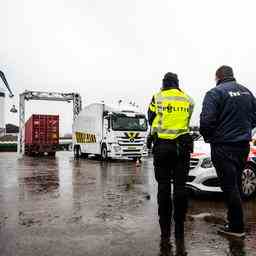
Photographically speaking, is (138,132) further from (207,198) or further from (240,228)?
(240,228)

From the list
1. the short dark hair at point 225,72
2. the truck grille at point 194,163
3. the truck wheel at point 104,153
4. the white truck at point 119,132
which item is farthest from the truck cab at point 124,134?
the short dark hair at point 225,72

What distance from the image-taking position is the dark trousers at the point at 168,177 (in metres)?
4.97

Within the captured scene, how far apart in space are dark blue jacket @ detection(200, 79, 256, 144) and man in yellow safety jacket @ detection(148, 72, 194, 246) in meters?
0.29

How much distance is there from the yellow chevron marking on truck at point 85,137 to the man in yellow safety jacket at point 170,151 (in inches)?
730

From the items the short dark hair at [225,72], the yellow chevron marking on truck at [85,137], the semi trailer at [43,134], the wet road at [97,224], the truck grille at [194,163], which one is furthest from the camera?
the semi trailer at [43,134]

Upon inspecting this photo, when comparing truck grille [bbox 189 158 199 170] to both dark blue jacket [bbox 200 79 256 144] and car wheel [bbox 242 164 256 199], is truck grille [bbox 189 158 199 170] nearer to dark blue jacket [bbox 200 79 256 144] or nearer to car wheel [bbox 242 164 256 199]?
car wheel [bbox 242 164 256 199]

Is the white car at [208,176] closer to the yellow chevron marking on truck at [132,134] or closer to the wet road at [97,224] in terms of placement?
the wet road at [97,224]

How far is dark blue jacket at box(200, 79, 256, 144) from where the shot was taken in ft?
16.3

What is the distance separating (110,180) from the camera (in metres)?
11.6

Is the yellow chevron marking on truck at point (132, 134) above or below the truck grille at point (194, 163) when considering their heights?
above

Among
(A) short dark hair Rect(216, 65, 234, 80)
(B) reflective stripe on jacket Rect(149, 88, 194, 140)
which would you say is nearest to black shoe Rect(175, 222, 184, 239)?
(B) reflective stripe on jacket Rect(149, 88, 194, 140)

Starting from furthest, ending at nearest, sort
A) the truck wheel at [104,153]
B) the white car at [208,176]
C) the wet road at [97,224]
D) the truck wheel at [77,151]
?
the truck wheel at [77,151] → the truck wheel at [104,153] → the white car at [208,176] → the wet road at [97,224]

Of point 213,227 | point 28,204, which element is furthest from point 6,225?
point 213,227

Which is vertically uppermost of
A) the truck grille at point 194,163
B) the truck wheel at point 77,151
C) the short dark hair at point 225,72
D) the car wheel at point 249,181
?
the short dark hair at point 225,72
